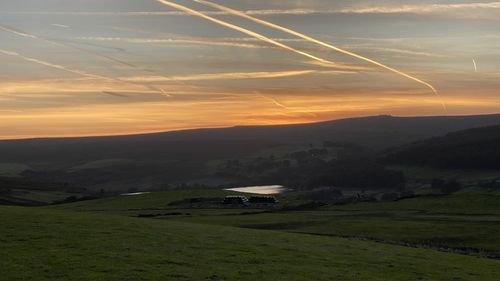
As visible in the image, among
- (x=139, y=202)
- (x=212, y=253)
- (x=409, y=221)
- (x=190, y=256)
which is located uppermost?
(x=190, y=256)

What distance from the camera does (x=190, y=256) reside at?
127ft

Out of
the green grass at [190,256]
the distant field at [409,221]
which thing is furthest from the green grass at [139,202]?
the green grass at [190,256]

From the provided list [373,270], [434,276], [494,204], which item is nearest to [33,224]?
[373,270]

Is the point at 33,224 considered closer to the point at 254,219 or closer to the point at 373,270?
the point at 373,270

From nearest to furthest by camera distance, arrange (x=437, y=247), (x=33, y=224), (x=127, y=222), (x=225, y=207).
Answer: (x=33, y=224) → (x=127, y=222) → (x=437, y=247) → (x=225, y=207)

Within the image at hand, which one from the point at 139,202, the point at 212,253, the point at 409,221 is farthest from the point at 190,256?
the point at 139,202

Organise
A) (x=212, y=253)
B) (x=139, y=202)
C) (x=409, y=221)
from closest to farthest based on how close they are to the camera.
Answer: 1. (x=212, y=253)
2. (x=409, y=221)
3. (x=139, y=202)

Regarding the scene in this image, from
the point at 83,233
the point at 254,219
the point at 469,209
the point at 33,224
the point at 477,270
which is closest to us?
the point at 477,270

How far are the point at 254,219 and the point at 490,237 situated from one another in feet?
123

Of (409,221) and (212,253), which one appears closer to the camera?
(212,253)

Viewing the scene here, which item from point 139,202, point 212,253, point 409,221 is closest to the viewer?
point 212,253

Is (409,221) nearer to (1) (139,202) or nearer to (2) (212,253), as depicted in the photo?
(2) (212,253)

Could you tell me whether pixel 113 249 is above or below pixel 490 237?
above

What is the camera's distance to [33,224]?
49.2m
